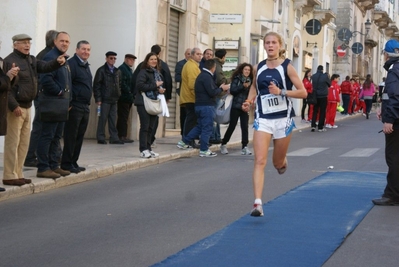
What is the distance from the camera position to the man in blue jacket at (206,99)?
16938 millimetres

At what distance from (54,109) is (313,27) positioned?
29.7m

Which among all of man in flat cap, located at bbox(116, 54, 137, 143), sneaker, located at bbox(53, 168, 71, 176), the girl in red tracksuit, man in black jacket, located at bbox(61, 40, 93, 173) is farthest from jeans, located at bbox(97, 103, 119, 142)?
the girl in red tracksuit

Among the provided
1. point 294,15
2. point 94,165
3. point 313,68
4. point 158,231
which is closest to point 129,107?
point 94,165

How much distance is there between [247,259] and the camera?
7.19 meters

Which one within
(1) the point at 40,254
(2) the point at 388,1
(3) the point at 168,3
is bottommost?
(1) the point at 40,254

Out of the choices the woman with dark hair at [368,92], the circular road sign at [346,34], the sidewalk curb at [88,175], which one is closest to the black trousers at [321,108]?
the sidewalk curb at [88,175]

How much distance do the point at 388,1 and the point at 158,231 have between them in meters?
74.3

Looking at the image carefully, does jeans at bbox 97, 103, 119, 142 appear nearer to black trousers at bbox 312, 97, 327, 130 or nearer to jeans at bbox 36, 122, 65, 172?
jeans at bbox 36, 122, 65, 172

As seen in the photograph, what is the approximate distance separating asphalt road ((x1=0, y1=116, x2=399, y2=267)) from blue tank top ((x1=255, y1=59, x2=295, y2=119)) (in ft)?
3.57

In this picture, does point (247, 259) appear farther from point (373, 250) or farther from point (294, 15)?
point (294, 15)

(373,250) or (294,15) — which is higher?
(294,15)

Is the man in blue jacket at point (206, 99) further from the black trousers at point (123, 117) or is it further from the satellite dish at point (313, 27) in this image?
the satellite dish at point (313, 27)

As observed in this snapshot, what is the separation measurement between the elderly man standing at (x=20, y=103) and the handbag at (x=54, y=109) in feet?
1.31

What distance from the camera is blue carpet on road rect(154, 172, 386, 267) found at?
7.19 metres
